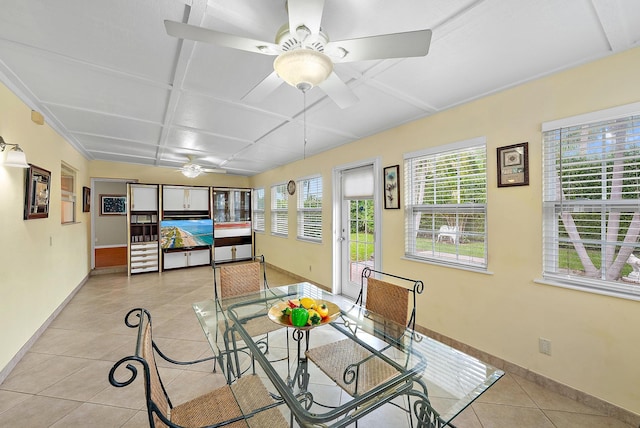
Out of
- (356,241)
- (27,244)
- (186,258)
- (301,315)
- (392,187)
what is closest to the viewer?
(301,315)

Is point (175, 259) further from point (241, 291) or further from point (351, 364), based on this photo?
point (351, 364)

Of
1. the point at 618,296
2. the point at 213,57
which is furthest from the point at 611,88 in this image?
the point at 213,57

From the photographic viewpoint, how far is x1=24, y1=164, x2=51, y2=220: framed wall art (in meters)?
2.52

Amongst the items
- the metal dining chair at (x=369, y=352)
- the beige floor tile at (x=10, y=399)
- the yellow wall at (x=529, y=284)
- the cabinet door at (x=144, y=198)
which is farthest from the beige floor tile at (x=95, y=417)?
the cabinet door at (x=144, y=198)

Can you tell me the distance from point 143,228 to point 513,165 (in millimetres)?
7022

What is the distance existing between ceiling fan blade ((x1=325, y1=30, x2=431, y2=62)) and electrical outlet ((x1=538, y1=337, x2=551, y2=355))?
2.30m

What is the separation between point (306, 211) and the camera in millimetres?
5016

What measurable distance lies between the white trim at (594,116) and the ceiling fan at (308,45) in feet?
4.89

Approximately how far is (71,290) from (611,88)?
667 centimetres

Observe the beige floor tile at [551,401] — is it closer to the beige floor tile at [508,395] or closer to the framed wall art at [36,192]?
the beige floor tile at [508,395]

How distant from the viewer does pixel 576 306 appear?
1.89 m

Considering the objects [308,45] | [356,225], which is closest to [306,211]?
[356,225]

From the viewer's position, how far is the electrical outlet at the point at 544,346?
2010 millimetres

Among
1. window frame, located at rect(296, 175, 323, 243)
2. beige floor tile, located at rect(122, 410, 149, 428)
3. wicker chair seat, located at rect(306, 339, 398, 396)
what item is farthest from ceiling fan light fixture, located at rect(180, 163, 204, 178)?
wicker chair seat, located at rect(306, 339, 398, 396)
